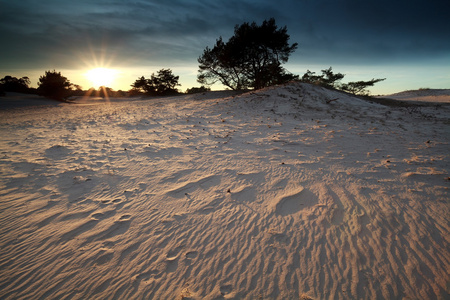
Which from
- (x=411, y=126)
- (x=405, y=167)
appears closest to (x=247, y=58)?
(x=411, y=126)

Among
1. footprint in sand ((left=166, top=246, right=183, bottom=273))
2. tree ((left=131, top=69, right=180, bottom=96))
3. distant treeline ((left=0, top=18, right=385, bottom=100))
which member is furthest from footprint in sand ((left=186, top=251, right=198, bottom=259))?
tree ((left=131, top=69, right=180, bottom=96))

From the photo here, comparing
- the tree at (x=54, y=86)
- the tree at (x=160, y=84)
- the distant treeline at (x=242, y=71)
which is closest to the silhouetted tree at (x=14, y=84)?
the distant treeline at (x=242, y=71)

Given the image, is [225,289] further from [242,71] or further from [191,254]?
[242,71]

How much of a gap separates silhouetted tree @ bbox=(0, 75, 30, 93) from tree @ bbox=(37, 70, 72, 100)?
6.78 metres

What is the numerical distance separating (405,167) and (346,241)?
8.29 ft

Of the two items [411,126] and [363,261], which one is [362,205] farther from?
[411,126]

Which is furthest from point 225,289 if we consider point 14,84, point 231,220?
point 14,84

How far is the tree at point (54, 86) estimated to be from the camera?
19719mm

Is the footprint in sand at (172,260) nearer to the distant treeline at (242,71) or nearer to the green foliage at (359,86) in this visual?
the distant treeline at (242,71)

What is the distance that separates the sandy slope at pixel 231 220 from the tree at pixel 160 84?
2161cm

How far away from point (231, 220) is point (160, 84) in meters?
25.8

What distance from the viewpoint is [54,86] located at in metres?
20.3

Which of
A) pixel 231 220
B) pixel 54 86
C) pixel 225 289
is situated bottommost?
pixel 225 289

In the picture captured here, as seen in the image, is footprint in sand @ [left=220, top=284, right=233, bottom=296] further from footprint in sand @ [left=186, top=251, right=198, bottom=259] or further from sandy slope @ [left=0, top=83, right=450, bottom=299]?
footprint in sand @ [left=186, top=251, right=198, bottom=259]
